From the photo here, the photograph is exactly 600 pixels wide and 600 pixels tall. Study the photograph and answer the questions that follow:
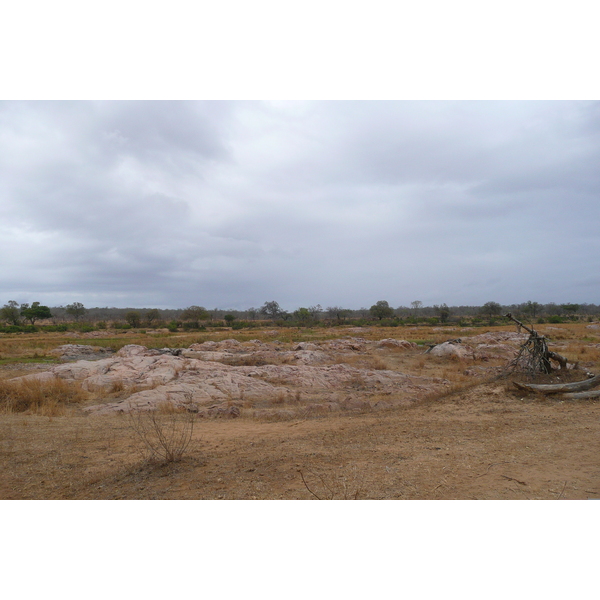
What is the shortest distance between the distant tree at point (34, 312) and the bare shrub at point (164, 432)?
239 ft

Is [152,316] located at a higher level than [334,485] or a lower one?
higher

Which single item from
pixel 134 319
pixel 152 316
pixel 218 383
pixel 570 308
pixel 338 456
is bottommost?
pixel 218 383

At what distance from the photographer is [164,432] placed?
7.91 meters

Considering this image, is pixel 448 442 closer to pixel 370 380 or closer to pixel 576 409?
pixel 576 409

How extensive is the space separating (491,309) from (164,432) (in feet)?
257

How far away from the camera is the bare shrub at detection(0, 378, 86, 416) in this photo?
1060cm

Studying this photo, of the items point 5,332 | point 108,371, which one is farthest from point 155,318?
point 108,371

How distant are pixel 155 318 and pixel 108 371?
2439 inches

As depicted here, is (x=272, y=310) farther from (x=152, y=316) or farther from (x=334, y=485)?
(x=334, y=485)

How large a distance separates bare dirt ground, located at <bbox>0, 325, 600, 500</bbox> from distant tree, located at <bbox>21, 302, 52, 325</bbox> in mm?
72400

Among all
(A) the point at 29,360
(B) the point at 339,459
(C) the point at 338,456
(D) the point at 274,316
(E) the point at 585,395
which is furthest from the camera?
(D) the point at 274,316

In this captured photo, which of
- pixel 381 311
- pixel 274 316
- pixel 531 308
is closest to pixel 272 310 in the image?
pixel 274 316

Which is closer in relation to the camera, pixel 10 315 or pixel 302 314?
pixel 10 315

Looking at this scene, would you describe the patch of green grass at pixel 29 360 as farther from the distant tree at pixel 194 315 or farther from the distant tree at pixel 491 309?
the distant tree at pixel 491 309
